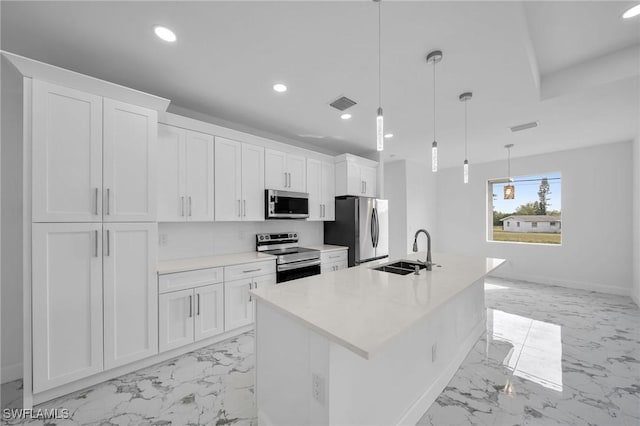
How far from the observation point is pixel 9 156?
2131 millimetres

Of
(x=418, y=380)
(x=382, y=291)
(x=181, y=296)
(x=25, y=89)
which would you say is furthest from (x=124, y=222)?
(x=418, y=380)

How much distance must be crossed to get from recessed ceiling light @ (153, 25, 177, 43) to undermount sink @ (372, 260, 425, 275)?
251 cm

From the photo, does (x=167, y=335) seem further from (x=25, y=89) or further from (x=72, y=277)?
(x=25, y=89)

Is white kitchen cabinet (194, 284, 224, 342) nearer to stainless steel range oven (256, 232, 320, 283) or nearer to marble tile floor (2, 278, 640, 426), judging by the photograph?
marble tile floor (2, 278, 640, 426)

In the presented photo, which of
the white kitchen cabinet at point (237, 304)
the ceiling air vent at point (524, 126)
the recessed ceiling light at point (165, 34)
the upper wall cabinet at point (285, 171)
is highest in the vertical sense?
the recessed ceiling light at point (165, 34)

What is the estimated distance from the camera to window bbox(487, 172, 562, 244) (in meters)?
5.12

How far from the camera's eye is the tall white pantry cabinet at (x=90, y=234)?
5.91 feet

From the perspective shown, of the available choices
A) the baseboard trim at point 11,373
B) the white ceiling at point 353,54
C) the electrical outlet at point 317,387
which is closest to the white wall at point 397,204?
the white ceiling at point 353,54

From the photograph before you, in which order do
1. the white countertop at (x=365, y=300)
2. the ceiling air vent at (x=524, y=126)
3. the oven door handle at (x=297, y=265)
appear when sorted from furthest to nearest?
the ceiling air vent at (x=524, y=126)
the oven door handle at (x=297, y=265)
the white countertop at (x=365, y=300)

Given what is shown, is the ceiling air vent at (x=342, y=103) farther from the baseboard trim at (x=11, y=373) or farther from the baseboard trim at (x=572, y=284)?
the baseboard trim at (x=572, y=284)

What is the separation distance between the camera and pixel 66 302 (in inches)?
73.7

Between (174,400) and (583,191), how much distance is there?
703 centimetres

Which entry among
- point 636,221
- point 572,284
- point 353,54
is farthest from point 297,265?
point 636,221

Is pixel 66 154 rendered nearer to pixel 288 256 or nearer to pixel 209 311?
pixel 209 311
